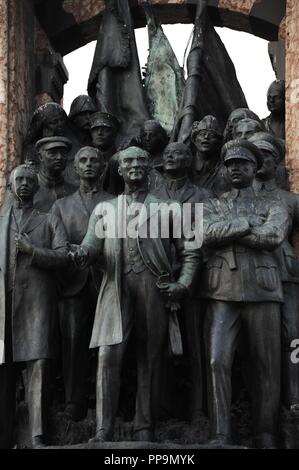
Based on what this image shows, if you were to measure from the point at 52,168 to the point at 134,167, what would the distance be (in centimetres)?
128

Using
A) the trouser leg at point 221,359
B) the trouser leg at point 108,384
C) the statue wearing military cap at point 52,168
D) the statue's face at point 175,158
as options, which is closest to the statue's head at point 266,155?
the statue's face at point 175,158

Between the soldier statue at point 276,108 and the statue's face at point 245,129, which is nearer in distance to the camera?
the statue's face at point 245,129

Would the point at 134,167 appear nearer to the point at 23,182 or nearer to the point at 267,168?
the point at 23,182

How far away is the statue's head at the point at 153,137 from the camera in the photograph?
21.1 metres

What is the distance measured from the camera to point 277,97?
2152cm

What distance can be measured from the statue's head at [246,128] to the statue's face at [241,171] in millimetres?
772

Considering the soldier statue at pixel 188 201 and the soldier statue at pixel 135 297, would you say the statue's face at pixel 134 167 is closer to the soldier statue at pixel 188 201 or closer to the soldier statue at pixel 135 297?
the soldier statue at pixel 135 297

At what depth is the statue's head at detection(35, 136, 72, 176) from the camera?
814 inches

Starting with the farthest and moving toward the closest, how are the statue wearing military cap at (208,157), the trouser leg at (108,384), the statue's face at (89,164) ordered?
1. the statue wearing military cap at (208,157)
2. the statue's face at (89,164)
3. the trouser leg at (108,384)

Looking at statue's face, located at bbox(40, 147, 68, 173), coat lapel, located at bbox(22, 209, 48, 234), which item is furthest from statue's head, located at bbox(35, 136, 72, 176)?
coat lapel, located at bbox(22, 209, 48, 234)

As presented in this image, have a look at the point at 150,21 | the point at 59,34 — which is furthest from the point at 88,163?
the point at 59,34

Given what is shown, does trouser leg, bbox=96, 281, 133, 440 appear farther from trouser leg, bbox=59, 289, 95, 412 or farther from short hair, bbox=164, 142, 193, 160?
short hair, bbox=164, 142, 193, 160

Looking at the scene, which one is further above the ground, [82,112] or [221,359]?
[82,112]

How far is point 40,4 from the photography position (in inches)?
891
